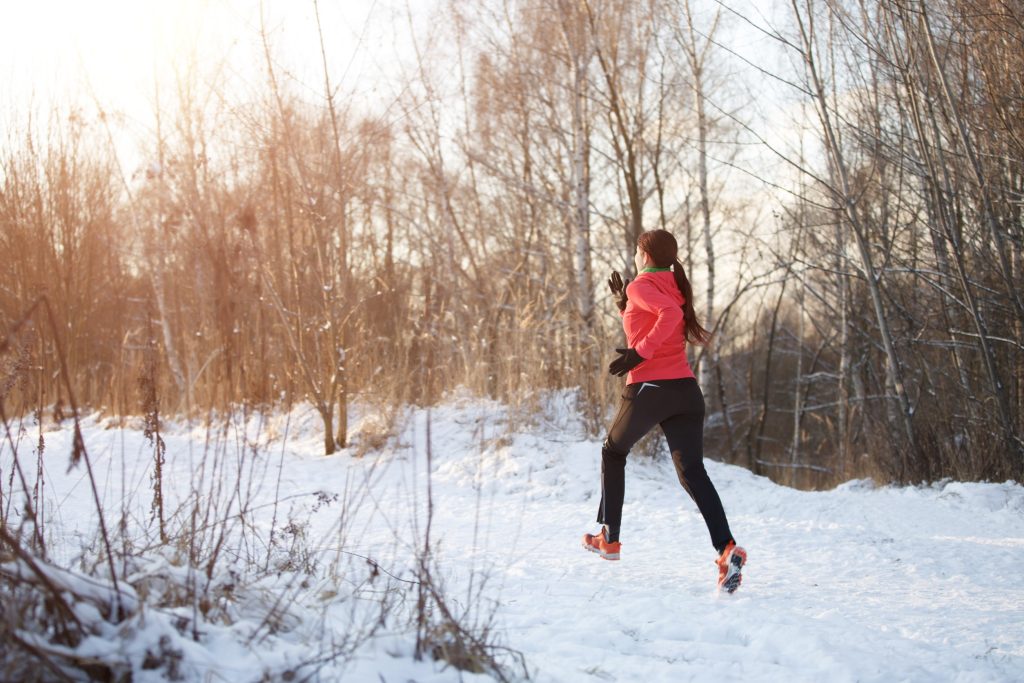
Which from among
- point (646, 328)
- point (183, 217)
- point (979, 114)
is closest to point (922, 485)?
point (979, 114)

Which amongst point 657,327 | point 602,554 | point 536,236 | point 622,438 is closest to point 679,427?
point 622,438

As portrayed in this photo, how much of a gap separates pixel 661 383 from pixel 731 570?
1014 millimetres

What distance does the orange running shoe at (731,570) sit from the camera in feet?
12.8

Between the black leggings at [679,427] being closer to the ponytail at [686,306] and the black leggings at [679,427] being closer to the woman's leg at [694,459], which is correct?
the woman's leg at [694,459]

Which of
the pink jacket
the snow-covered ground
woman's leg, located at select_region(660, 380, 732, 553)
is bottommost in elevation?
the snow-covered ground

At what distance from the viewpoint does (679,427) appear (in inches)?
167

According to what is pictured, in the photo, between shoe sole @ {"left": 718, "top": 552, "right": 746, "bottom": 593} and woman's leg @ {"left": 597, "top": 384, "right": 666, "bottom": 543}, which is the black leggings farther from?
shoe sole @ {"left": 718, "top": 552, "right": 746, "bottom": 593}

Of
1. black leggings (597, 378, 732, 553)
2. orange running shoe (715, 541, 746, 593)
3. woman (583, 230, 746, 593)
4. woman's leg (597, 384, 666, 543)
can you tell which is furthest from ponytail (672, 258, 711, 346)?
orange running shoe (715, 541, 746, 593)

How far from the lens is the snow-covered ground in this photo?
2822 millimetres

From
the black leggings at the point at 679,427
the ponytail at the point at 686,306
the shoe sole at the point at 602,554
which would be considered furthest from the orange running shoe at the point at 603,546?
the ponytail at the point at 686,306

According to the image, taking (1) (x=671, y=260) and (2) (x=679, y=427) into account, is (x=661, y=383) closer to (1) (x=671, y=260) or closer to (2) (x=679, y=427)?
(2) (x=679, y=427)

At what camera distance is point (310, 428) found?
10.1 m

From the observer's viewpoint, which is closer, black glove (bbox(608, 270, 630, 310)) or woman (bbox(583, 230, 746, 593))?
woman (bbox(583, 230, 746, 593))

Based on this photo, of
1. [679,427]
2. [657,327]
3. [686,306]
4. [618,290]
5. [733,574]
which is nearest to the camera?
[733,574]
